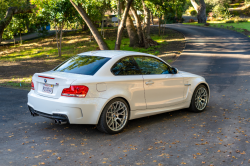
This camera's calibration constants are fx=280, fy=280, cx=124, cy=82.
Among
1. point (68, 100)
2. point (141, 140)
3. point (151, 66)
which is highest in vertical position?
point (151, 66)

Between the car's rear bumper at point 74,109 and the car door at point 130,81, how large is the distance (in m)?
0.53

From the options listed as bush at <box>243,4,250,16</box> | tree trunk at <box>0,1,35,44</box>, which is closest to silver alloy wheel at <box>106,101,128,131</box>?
tree trunk at <box>0,1,35,44</box>

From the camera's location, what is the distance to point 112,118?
218 inches

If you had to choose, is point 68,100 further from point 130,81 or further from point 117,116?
point 130,81

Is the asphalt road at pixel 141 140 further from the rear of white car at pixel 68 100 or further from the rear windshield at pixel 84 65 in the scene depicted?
the rear windshield at pixel 84 65

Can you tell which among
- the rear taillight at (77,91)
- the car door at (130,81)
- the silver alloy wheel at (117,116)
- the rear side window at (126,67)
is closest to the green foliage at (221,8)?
the rear side window at (126,67)

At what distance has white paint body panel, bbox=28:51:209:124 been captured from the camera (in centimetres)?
513

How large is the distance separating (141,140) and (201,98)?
2.80m

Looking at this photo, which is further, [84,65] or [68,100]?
[84,65]

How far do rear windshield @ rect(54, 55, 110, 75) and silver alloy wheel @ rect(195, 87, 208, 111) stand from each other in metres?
2.85

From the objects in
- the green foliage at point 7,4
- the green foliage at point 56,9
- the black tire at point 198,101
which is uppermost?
the green foliage at point 7,4

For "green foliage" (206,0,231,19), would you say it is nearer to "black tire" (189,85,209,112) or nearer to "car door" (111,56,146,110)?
"black tire" (189,85,209,112)

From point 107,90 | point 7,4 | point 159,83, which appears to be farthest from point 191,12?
point 107,90

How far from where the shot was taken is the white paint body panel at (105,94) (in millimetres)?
5133
